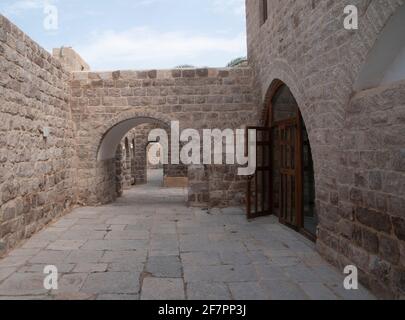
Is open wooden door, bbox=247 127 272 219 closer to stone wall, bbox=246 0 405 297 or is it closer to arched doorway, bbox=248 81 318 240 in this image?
arched doorway, bbox=248 81 318 240

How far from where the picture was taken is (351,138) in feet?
10.9

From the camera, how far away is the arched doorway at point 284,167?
16.9 feet

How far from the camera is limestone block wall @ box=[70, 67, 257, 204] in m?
7.45

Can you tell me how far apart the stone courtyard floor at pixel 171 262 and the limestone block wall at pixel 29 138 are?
0.38 metres

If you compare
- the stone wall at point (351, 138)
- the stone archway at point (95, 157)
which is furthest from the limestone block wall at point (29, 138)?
the stone wall at point (351, 138)

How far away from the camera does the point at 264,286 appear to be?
3125mm

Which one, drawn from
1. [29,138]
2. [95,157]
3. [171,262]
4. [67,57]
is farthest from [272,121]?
[67,57]

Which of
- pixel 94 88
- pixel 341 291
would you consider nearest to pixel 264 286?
pixel 341 291

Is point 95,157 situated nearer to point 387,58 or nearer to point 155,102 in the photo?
point 155,102

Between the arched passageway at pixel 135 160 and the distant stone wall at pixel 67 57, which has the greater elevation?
the distant stone wall at pixel 67 57

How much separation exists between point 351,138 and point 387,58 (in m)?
0.78

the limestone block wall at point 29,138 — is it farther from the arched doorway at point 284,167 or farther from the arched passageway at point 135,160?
the arched doorway at point 284,167

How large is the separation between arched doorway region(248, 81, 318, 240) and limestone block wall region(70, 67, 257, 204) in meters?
0.88

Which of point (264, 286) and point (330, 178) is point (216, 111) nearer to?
point (330, 178)
